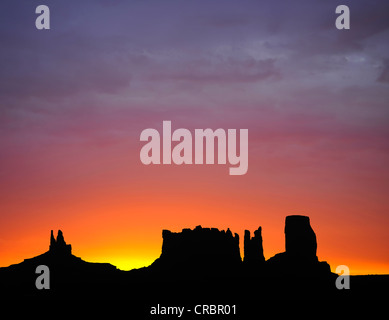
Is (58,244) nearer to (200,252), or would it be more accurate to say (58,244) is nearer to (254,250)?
(200,252)

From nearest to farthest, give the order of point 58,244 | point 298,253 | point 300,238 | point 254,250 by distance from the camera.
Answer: point 254,250 → point 58,244 → point 298,253 → point 300,238

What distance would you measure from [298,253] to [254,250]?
14.7 metres

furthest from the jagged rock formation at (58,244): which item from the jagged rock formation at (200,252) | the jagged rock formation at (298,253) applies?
the jagged rock formation at (298,253)

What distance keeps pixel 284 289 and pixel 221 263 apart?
29310 millimetres

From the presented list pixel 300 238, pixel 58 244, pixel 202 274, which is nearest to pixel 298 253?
pixel 300 238

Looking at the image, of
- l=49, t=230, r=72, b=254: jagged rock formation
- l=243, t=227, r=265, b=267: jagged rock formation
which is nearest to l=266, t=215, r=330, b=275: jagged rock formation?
l=243, t=227, r=265, b=267: jagged rock formation

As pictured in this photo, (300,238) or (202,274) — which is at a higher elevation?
(300,238)

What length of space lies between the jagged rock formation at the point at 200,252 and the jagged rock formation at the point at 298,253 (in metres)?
13.6

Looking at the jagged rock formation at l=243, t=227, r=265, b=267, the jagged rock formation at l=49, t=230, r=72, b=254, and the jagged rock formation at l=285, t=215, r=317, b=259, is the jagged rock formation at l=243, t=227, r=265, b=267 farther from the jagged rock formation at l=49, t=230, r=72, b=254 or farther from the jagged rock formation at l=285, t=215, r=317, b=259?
the jagged rock formation at l=49, t=230, r=72, b=254

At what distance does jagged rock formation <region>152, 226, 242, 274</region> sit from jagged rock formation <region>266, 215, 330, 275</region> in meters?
13.6

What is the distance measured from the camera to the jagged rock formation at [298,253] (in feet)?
584

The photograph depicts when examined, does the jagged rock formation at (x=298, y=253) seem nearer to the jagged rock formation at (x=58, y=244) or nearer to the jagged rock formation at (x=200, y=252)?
the jagged rock formation at (x=200, y=252)

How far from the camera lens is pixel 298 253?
181625 mm
